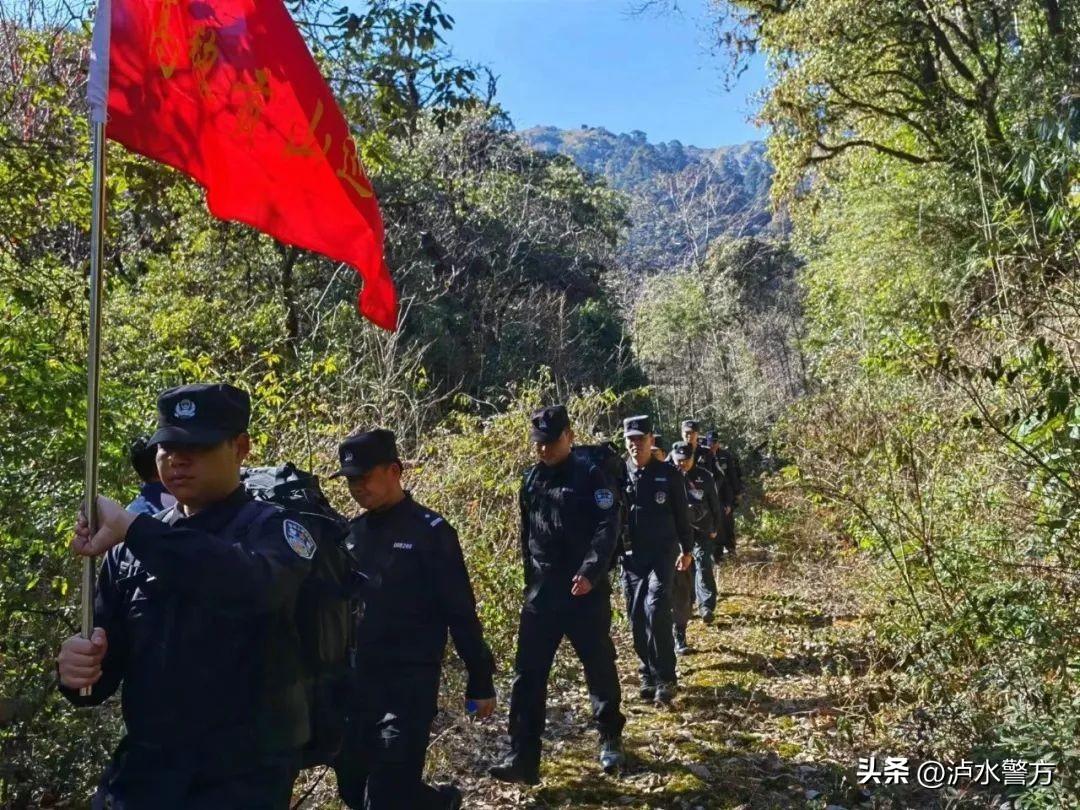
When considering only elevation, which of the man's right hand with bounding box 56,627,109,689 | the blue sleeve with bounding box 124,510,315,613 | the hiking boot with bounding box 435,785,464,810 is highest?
the blue sleeve with bounding box 124,510,315,613

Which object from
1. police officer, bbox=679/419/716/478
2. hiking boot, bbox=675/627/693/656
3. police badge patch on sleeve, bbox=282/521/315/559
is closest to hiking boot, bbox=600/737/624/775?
hiking boot, bbox=675/627/693/656

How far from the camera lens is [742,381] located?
3722 centimetres

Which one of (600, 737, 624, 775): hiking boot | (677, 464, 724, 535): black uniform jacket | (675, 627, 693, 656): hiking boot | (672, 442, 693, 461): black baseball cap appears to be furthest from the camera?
(677, 464, 724, 535): black uniform jacket

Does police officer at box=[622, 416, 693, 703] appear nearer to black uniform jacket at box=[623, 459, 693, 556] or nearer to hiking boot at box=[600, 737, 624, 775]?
black uniform jacket at box=[623, 459, 693, 556]

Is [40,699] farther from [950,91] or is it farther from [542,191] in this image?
[542,191]

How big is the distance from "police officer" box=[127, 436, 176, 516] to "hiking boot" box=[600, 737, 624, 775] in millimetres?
3277

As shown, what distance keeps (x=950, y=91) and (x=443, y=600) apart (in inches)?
599

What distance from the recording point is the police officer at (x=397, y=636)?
13.1ft

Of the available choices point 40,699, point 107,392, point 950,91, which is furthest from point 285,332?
point 950,91

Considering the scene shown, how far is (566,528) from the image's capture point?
5.61m

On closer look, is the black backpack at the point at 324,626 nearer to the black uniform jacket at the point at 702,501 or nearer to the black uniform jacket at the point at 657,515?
the black uniform jacket at the point at 657,515

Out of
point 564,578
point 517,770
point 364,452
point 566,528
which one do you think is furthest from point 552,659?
point 364,452

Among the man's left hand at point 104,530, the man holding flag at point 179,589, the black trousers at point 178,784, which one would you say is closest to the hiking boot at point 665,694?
the man holding flag at point 179,589

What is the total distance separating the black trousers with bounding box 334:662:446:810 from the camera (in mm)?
3951
